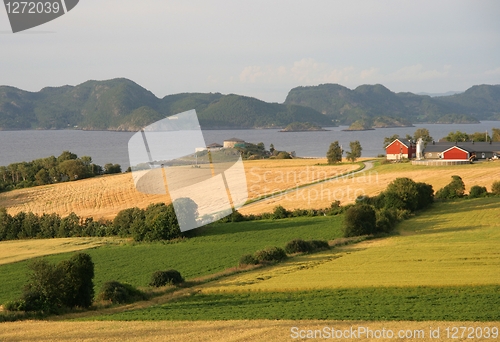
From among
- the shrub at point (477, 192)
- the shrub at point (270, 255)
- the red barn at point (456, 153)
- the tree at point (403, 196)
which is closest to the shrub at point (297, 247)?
the shrub at point (270, 255)

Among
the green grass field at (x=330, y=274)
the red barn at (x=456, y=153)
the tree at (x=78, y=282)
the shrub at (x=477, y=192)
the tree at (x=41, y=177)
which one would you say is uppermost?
the tree at (x=41, y=177)

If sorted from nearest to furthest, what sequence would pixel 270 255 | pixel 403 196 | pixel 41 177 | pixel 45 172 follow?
pixel 270 255 → pixel 403 196 → pixel 41 177 → pixel 45 172

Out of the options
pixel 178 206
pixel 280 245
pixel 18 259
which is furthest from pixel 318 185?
pixel 18 259

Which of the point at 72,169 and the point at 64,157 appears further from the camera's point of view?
the point at 64,157

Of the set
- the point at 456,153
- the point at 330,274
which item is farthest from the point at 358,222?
the point at 456,153

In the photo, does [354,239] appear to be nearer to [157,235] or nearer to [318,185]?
[157,235]

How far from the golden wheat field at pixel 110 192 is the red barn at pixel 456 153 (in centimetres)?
934

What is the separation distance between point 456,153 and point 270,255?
41030mm

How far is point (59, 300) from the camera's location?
16953 mm

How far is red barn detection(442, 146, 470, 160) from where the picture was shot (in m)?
57.0

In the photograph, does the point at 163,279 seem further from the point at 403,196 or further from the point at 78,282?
the point at 403,196

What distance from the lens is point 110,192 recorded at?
53.3 meters

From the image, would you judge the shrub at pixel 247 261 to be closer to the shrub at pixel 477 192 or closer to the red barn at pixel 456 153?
the shrub at pixel 477 192

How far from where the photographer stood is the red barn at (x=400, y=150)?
206 feet
